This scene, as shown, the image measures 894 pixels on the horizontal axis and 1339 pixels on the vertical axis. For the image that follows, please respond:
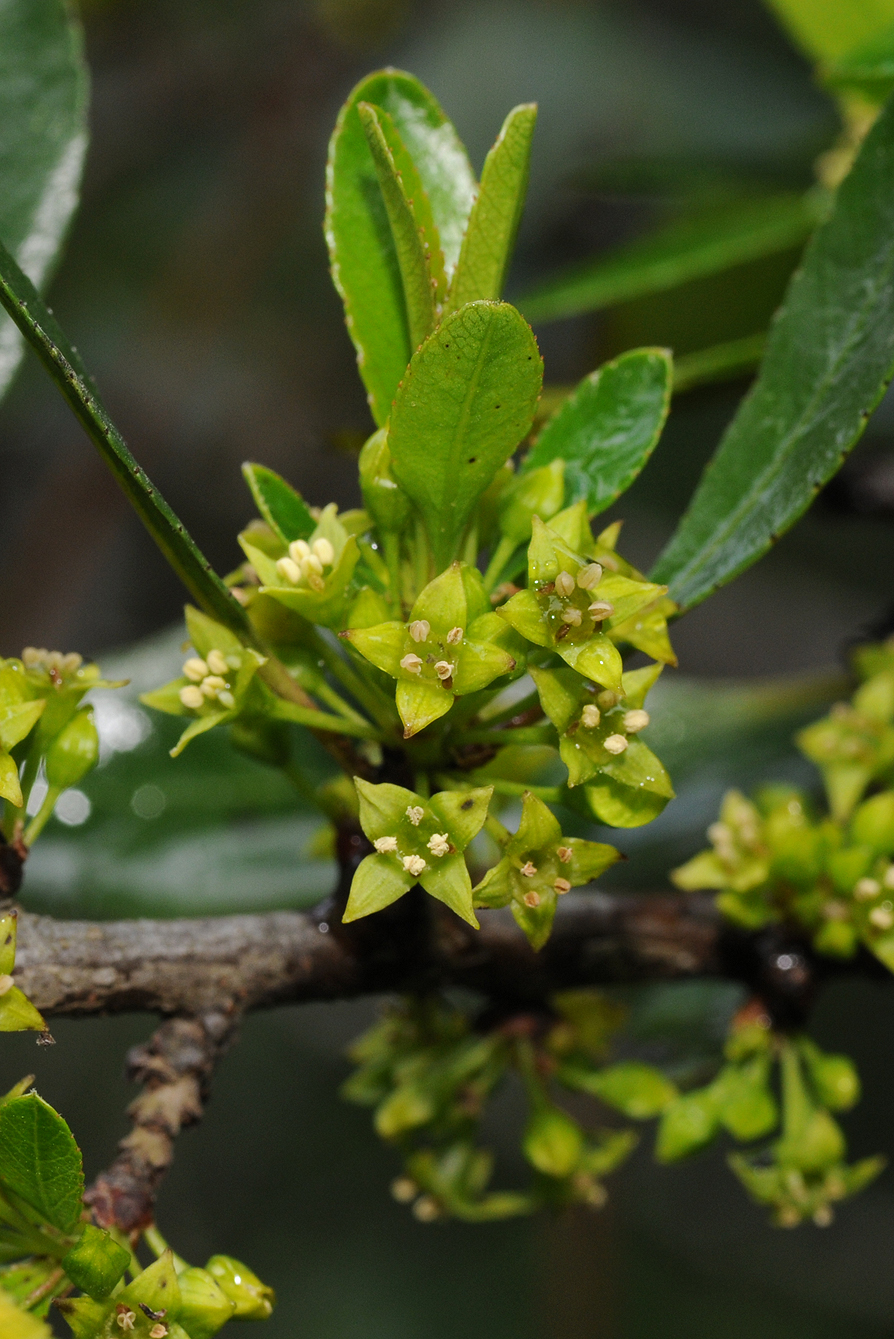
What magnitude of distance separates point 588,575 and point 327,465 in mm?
3847

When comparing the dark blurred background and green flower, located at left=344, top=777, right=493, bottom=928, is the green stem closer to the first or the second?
green flower, located at left=344, top=777, right=493, bottom=928

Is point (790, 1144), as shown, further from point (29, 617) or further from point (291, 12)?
point (291, 12)

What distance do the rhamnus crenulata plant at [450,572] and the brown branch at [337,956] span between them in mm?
215

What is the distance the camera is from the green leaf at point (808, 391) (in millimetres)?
1087

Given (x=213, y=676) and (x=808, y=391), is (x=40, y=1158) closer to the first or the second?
(x=213, y=676)

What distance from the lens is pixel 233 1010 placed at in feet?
3.72

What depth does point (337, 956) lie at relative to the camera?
3.97ft

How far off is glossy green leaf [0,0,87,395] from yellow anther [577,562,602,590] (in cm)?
81

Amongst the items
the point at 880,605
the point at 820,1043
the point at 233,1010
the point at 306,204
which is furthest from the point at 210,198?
the point at 233,1010

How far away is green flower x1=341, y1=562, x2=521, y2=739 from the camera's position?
913mm

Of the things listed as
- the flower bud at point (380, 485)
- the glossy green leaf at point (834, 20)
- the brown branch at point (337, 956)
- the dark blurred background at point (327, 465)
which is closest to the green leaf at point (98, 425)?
the flower bud at point (380, 485)

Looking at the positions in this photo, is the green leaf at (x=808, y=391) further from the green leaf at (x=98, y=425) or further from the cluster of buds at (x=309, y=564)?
the green leaf at (x=98, y=425)

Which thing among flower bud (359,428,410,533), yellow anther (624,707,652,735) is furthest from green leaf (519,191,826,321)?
yellow anther (624,707,652,735)

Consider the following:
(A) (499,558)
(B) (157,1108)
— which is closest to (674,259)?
(A) (499,558)
